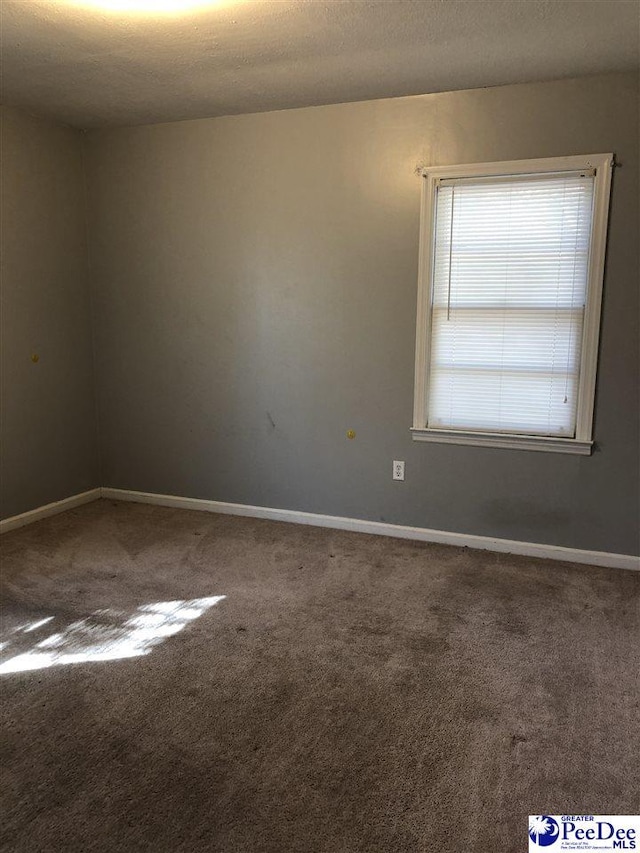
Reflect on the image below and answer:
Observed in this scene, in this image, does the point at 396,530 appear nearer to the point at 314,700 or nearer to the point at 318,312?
the point at 318,312

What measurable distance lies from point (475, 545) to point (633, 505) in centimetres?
85

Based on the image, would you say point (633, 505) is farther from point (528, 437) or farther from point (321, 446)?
point (321, 446)

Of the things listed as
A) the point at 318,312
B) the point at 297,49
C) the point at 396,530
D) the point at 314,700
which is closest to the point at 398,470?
the point at 396,530

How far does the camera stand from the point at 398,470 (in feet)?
12.2

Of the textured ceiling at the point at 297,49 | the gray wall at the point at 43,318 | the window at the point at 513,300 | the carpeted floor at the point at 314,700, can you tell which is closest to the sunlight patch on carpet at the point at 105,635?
the carpeted floor at the point at 314,700

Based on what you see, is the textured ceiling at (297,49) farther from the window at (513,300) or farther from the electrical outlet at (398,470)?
the electrical outlet at (398,470)

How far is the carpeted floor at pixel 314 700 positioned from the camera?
1668 millimetres

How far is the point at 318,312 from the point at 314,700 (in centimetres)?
225

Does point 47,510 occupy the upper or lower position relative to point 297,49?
lower

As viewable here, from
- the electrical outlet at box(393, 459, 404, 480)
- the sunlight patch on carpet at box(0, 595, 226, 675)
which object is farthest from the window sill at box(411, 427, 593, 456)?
the sunlight patch on carpet at box(0, 595, 226, 675)

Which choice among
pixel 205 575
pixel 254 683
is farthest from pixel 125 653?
pixel 205 575

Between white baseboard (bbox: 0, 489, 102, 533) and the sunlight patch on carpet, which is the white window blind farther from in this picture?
white baseboard (bbox: 0, 489, 102, 533)

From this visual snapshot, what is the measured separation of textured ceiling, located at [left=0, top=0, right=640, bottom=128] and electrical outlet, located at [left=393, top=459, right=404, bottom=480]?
6.60 feet

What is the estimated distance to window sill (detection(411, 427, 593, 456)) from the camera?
3307 millimetres
